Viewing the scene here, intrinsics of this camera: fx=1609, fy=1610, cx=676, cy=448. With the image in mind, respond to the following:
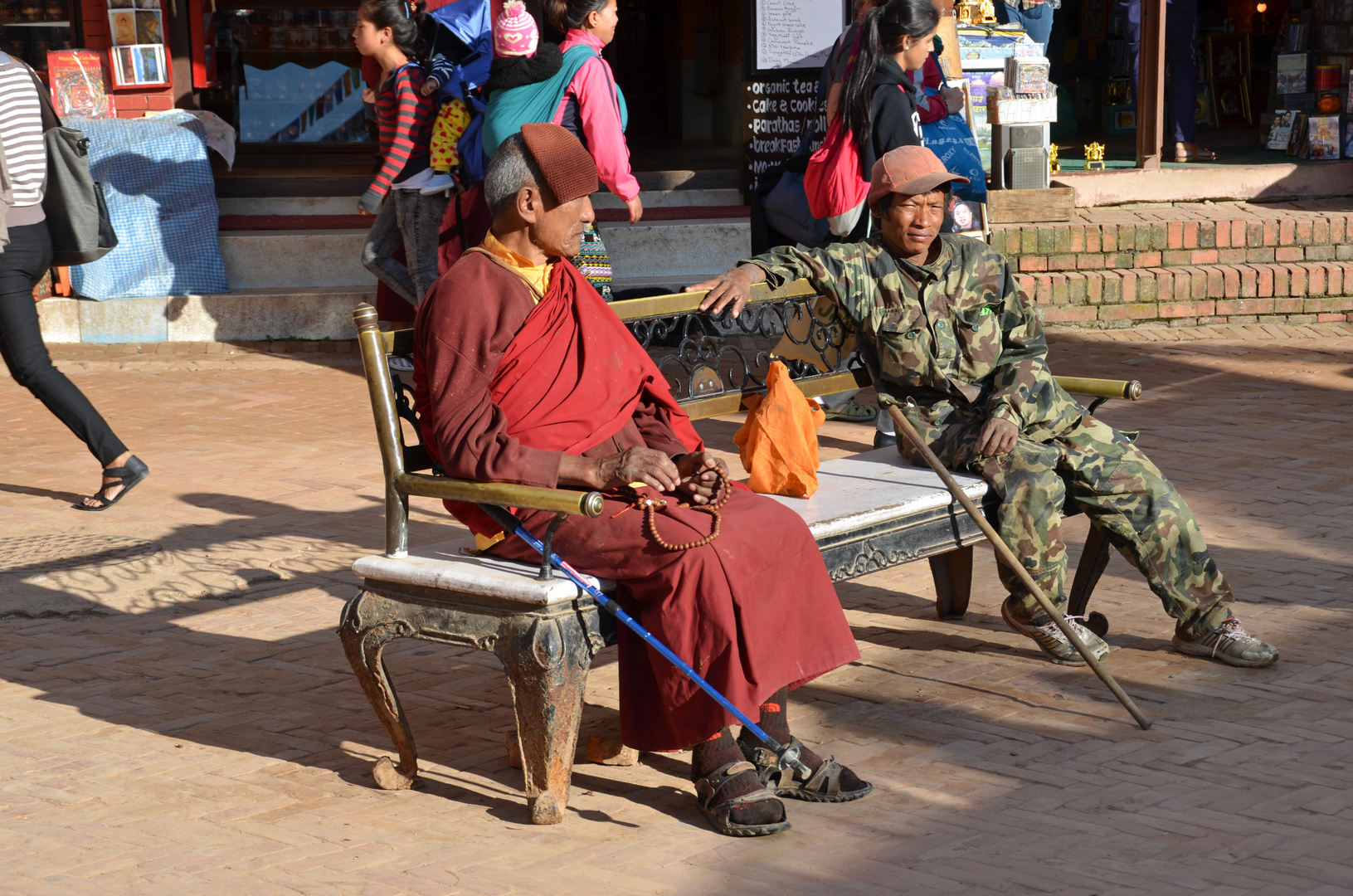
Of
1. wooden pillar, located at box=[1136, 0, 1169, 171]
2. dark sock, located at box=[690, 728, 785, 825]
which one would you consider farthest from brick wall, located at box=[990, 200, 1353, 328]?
dark sock, located at box=[690, 728, 785, 825]

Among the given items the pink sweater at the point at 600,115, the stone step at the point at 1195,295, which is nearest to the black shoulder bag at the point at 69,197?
the pink sweater at the point at 600,115

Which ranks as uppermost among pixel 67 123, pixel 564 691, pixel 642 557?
pixel 67 123

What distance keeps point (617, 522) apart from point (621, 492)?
10 centimetres

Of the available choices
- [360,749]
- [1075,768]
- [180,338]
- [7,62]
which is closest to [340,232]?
[180,338]

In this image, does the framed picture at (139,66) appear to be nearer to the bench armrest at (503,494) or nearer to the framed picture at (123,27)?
the framed picture at (123,27)

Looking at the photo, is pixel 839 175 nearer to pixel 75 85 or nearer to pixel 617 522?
pixel 617 522

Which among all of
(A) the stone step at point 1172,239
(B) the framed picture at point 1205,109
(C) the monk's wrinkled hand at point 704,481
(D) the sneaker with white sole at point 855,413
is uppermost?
(B) the framed picture at point 1205,109

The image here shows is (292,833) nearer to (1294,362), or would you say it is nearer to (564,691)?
(564,691)

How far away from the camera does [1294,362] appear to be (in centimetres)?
889

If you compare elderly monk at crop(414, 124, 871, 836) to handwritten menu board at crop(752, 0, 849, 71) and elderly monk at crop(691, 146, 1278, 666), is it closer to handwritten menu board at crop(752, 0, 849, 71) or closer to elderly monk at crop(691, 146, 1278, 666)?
elderly monk at crop(691, 146, 1278, 666)

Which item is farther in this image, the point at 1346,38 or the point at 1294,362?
the point at 1346,38

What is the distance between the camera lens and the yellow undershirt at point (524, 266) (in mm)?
3725

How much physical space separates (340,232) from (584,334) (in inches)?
273

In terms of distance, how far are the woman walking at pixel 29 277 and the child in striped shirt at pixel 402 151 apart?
1767mm
